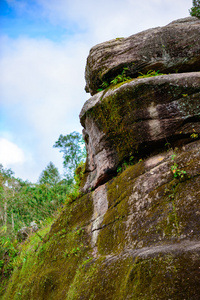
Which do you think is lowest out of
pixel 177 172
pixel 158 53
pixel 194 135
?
pixel 177 172

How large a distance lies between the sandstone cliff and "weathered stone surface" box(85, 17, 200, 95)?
3cm

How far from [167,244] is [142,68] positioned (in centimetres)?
532

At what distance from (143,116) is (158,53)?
2469 millimetres

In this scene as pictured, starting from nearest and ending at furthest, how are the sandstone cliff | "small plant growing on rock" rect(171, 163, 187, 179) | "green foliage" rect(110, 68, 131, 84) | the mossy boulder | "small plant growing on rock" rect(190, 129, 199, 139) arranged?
the mossy boulder
the sandstone cliff
"small plant growing on rock" rect(171, 163, 187, 179)
"small plant growing on rock" rect(190, 129, 199, 139)
"green foliage" rect(110, 68, 131, 84)

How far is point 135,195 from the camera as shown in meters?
5.29

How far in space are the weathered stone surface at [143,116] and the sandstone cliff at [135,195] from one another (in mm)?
24

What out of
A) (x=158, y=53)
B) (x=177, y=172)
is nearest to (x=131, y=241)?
(x=177, y=172)

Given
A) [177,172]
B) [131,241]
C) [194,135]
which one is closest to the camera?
[131,241]

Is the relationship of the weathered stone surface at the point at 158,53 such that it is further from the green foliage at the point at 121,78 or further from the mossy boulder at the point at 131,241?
the mossy boulder at the point at 131,241

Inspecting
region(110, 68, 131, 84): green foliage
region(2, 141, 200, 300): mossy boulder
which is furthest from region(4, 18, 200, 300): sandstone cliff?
region(110, 68, 131, 84): green foliage

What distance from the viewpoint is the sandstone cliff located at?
350 cm

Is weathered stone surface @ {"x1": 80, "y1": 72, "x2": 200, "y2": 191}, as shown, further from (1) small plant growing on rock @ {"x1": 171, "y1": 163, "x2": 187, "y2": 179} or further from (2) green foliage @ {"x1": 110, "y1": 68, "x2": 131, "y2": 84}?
(1) small plant growing on rock @ {"x1": 171, "y1": 163, "x2": 187, "y2": 179}

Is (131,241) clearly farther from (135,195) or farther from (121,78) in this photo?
(121,78)

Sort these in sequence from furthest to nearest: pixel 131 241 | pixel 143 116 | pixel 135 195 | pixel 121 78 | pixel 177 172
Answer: pixel 121 78 → pixel 143 116 → pixel 135 195 → pixel 177 172 → pixel 131 241
